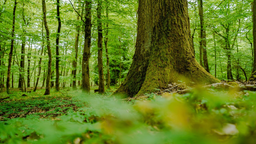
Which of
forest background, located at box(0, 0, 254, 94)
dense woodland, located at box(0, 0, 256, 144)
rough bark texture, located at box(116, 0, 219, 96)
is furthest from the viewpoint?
forest background, located at box(0, 0, 254, 94)

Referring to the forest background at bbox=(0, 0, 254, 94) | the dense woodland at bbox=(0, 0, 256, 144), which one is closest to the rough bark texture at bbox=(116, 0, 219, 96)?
the dense woodland at bbox=(0, 0, 256, 144)

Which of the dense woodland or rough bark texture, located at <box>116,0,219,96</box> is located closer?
the dense woodland

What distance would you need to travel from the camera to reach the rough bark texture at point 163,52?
3.51 meters

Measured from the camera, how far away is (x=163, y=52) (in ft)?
12.1

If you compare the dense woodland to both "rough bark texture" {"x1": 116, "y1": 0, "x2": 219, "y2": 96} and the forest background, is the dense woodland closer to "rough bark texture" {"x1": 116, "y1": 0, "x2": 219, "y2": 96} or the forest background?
"rough bark texture" {"x1": 116, "y1": 0, "x2": 219, "y2": 96}

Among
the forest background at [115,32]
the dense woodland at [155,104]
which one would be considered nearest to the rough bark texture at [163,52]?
the dense woodland at [155,104]

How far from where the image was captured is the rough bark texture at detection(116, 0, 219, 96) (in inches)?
138

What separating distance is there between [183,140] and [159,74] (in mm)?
3082

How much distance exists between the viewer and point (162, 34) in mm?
3824

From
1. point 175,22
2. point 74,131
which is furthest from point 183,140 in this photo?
point 175,22

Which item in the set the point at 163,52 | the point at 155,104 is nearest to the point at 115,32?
the point at 163,52

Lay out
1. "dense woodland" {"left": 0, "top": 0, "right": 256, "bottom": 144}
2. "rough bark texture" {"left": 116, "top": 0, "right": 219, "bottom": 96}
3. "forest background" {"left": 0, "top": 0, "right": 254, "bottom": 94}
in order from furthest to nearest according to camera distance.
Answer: "forest background" {"left": 0, "top": 0, "right": 254, "bottom": 94} < "rough bark texture" {"left": 116, "top": 0, "right": 219, "bottom": 96} < "dense woodland" {"left": 0, "top": 0, "right": 256, "bottom": 144}

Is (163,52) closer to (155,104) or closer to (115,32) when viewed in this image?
(155,104)

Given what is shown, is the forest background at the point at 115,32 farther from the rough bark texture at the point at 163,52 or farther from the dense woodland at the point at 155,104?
the rough bark texture at the point at 163,52
